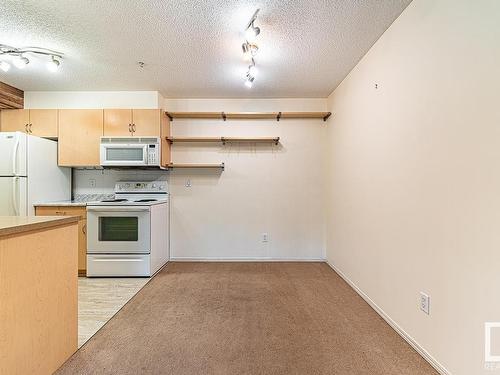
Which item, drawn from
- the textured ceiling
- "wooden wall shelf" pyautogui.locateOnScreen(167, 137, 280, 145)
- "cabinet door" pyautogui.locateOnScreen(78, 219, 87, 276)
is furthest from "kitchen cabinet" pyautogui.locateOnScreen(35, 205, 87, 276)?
the textured ceiling

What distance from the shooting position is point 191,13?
209 centimetres

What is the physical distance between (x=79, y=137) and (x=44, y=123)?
52 centimetres

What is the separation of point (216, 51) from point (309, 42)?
35.7 inches

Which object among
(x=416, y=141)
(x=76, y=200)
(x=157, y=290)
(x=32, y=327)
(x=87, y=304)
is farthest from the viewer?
(x=76, y=200)

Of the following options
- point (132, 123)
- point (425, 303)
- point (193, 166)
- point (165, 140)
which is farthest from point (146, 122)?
point (425, 303)

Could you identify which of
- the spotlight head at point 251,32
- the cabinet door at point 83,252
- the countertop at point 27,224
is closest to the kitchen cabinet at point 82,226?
the cabinet door at point 83,252

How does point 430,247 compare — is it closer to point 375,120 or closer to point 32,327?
point 375,120

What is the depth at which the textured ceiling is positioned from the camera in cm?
203

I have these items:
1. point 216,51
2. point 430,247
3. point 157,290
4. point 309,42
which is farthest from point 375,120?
point 157,290

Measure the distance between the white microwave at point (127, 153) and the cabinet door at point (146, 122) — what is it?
184 millimetres

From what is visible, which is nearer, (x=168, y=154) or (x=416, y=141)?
(x=416, y=141)

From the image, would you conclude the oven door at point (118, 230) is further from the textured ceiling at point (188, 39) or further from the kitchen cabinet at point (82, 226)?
the textured ceiling at point (188, 39)

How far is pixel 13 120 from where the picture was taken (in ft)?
12.2

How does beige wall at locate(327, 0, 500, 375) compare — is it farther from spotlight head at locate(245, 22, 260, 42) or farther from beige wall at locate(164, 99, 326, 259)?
beige wall at locate(164, 99, 326, 259)
